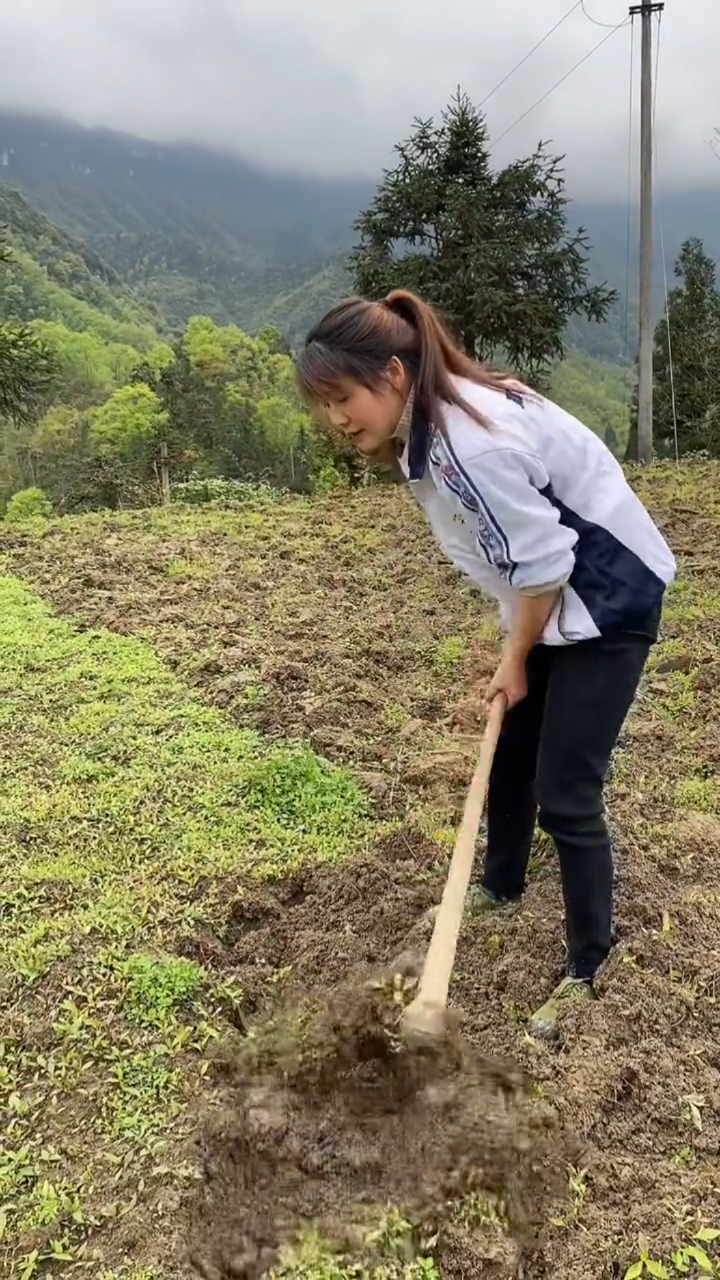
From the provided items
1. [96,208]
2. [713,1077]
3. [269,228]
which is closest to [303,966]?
[713,1077]

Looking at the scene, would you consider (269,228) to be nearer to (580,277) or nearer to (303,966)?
(580,277)

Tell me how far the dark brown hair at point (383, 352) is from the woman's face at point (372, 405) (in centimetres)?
1

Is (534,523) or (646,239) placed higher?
(646,239)

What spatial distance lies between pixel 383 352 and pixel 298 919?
61.5 inches

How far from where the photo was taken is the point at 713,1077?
1785mm

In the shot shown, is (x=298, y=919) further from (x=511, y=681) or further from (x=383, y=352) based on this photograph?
(x=383, y=352)

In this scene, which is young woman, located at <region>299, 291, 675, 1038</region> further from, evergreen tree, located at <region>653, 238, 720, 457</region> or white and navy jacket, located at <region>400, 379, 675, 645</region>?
evergreen tree, located at <region>653, 238, 720, 457</region>

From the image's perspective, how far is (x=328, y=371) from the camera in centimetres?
154

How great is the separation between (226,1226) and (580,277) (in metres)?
13.8

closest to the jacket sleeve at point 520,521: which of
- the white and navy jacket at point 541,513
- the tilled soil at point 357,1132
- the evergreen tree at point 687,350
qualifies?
the white and navy jacket at point 541,513

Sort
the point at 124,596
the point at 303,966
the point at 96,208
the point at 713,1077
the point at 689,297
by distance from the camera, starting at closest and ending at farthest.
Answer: the point at 713,1077 < the point at 303,966 < the point at 124,596 < the point at 689,297 < the point at 96,208

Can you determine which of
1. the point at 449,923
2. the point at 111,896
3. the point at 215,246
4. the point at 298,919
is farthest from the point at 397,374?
the point at 215,246

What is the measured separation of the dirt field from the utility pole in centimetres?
752

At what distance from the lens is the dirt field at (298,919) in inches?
62.6
